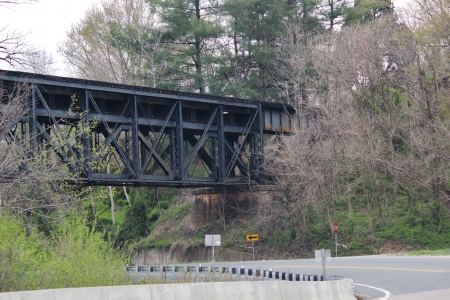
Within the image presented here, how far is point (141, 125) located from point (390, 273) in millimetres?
17136

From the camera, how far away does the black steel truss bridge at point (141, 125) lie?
2978 cm

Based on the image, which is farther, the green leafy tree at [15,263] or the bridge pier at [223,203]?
the bridge pier at [223,203]

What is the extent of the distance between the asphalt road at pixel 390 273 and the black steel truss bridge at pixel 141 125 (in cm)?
953

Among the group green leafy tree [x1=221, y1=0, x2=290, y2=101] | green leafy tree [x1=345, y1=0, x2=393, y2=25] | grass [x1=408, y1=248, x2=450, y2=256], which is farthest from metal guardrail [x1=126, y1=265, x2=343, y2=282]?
green leafy tree [x1=345, y1=0, x2=393, y2=25]

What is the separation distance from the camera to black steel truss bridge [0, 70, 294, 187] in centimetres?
2978

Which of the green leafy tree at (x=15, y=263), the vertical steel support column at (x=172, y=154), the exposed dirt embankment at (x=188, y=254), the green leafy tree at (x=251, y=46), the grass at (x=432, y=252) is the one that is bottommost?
the exposed dirt embankment at (x=188, y=254)

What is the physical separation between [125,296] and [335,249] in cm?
3005

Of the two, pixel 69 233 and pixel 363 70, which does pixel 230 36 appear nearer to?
pixel 363 70

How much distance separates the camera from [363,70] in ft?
142

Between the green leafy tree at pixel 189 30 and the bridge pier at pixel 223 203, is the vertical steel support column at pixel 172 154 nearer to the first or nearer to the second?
the bridge pier at pixel 223 203

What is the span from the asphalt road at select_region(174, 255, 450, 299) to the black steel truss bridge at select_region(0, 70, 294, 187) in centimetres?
953

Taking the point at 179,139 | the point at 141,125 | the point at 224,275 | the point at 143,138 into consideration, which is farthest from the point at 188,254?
the point at 224,275

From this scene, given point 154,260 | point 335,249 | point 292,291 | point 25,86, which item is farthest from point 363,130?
point 292,291

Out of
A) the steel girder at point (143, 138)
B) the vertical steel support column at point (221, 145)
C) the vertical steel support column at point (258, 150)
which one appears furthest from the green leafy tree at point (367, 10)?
the vertical steel support column at point (221, 145)
